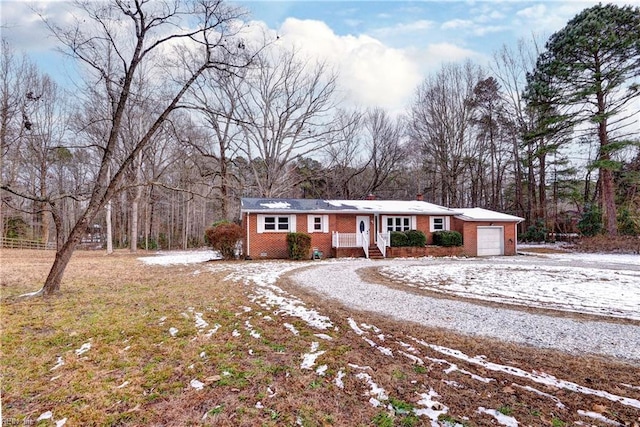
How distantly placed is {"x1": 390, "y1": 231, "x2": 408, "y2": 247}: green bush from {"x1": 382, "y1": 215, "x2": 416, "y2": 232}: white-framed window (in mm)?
1067

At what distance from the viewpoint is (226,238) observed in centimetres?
1596

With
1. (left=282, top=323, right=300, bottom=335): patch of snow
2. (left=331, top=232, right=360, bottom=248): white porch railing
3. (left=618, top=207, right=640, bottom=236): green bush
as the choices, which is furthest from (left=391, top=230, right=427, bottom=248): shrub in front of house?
(left=282, top=323, right=300, bottom=335): patch of snow

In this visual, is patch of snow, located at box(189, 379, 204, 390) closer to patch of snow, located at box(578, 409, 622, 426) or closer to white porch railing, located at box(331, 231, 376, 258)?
patch of snow, located at box(578, 409, 622, 426)

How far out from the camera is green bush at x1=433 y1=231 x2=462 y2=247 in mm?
18438

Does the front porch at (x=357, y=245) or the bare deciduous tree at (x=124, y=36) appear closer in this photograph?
the bare deciduous tree at (x=124, y=36)

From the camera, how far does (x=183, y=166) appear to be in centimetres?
2697

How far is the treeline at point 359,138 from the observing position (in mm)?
19156

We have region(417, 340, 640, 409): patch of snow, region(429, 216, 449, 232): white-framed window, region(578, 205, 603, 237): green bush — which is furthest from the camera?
region(578, 205, 603, 237): green bush

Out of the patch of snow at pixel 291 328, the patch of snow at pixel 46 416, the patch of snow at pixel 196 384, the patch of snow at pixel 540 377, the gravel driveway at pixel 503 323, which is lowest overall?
the gravel driveway at pixel 503 323

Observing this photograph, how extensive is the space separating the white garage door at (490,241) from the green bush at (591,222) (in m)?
7.34

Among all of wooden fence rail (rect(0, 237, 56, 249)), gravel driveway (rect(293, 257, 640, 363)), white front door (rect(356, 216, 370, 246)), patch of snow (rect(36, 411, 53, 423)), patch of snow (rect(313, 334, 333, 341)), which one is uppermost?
white front door (rect(356, 216, 370, 246))

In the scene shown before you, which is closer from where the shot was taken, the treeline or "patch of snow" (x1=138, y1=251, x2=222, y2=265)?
"patch of snow" (x1=138, y1=251, x2=222, y2=265)

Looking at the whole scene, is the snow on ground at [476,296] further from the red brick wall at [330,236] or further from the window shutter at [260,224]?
the window shutter at [260,224]

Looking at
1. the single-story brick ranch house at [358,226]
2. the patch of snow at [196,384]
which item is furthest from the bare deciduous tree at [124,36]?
the single-story brick ranch house at [358,226]
